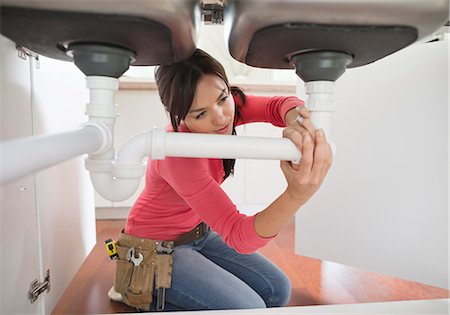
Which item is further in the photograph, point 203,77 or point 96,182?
point 203,77

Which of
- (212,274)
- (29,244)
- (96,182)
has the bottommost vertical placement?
(212,274)

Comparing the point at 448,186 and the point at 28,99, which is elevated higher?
the point at 28,99

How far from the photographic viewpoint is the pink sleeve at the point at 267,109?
0.71 meters

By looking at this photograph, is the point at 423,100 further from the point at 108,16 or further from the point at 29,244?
the point at 29,244

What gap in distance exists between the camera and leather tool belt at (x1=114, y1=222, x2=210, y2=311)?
0.68 metres

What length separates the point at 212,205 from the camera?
0.54 m

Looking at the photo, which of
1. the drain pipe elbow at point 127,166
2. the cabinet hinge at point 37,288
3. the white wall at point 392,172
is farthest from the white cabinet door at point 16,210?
the white wall at point 392,172

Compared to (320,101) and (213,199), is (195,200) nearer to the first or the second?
(213,199)

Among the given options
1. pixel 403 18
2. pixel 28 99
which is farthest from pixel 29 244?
pixel 403 18

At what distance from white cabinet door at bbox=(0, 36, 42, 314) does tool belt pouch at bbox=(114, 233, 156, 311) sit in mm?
170

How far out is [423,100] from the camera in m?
0.71

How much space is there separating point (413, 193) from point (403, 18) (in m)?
0.54

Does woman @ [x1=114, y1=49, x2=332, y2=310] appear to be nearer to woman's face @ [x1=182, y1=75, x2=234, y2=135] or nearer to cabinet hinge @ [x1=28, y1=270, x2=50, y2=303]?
woman's face @ [x1=182, y1=75, x2=234, y2=135]

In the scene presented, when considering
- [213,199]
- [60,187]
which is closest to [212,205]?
[213,199]
